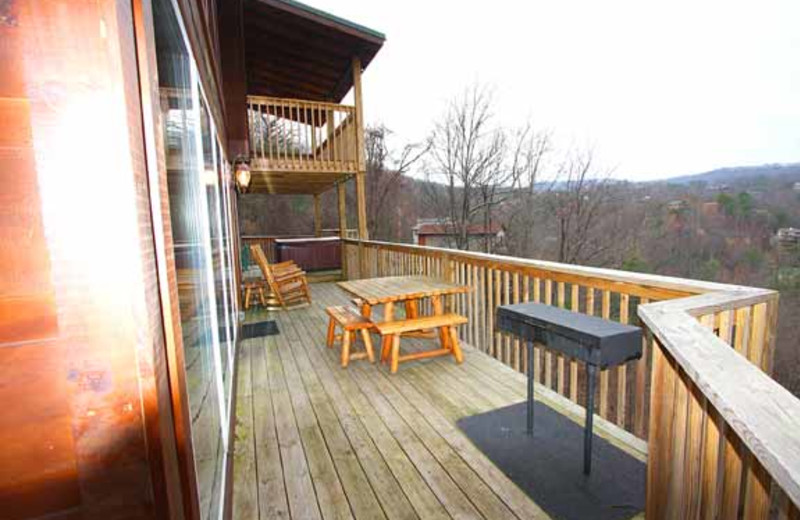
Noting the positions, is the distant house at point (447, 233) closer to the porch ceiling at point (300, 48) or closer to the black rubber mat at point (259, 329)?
Answer: the porch ceiling at point (300, 48)

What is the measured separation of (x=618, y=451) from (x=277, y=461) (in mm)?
2062

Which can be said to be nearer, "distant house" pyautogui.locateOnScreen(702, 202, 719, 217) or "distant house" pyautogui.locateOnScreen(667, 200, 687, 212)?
"distant house" pyautogui.locateOnScreen(667, 200, 687, 212)

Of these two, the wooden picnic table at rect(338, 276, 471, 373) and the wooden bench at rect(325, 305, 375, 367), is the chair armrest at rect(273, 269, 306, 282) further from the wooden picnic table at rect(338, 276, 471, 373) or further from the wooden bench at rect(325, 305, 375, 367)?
the wooden picnic table at rect(338, 276, 471, 373)

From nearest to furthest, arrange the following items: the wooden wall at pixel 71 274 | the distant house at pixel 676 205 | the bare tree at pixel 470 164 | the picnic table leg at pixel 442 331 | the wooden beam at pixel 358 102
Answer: the wooden wall at pixel 71 274 → the picnic table leg at pixel 442 331 → the wooden beam at pixel 358 102 → the bare tree at pixel 470 164 → the distant house at pixel 676 205

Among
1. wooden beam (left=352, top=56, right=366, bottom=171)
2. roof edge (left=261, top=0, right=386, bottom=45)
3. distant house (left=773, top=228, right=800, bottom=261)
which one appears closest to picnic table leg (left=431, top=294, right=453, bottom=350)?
wooden beam (left=352, top=56, right=366, bottom=171)

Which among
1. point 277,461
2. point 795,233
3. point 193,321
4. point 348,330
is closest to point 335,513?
point 277,461

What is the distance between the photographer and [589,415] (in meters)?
2.04

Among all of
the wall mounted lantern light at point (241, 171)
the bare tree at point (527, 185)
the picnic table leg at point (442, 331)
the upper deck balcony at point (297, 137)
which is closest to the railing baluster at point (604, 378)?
the picnic table leg at point (442, 331)

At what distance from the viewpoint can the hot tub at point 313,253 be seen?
10.4 meters

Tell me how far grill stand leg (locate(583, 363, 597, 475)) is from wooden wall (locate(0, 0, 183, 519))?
190 cm

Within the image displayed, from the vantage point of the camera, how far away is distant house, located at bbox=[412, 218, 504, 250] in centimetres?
1664

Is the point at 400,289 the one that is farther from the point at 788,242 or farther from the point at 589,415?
the point at 788,242

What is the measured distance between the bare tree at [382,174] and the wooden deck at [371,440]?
16.6 meters

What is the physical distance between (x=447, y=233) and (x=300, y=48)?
10625 mm
